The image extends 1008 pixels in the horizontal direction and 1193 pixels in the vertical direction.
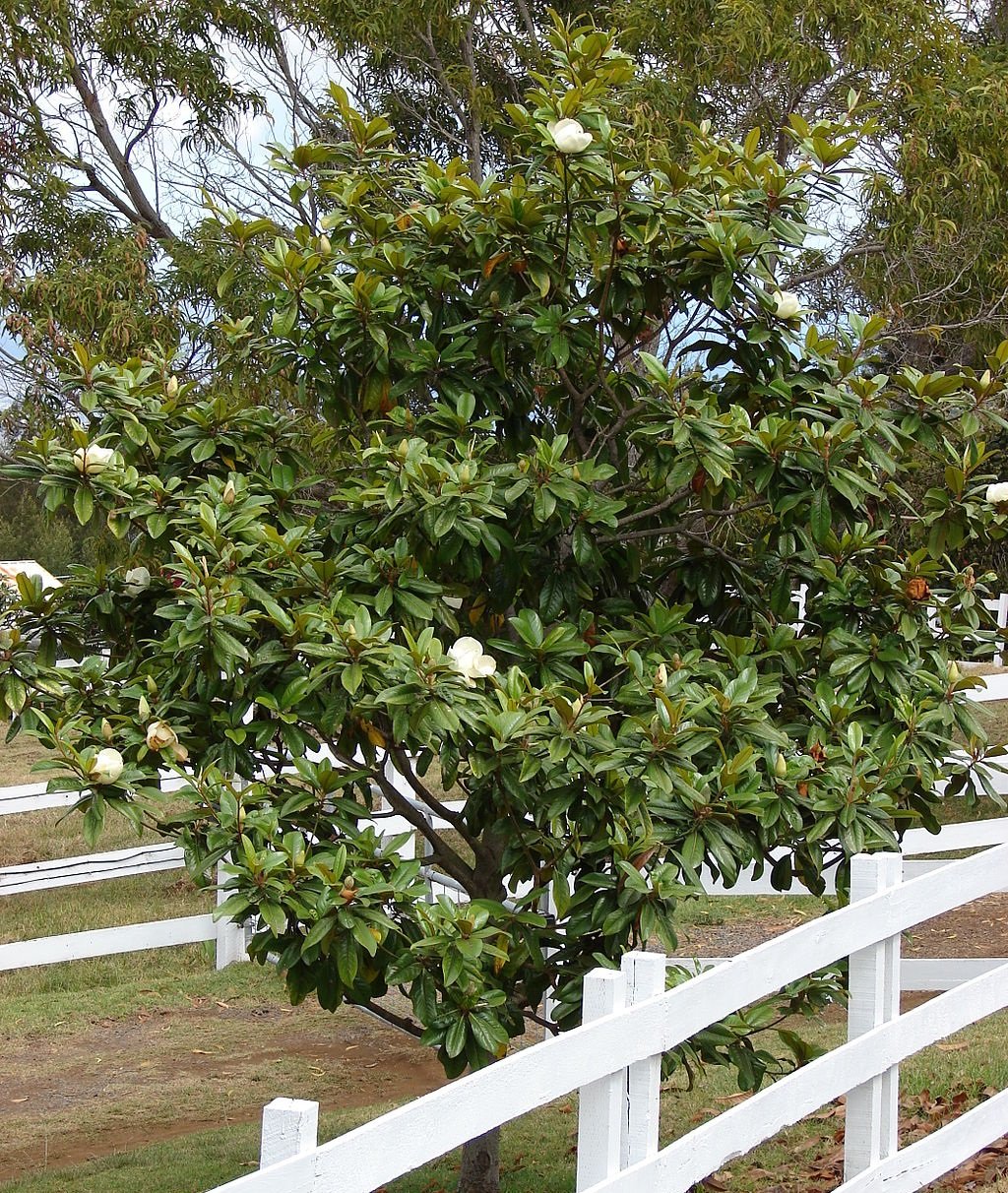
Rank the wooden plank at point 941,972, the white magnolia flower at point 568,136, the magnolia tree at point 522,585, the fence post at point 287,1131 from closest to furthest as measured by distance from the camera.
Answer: the fence post at point 287,1131, the magnolia tree at point 522,585, the white magnolia flower at point 568,136, the wooden plank at point 941,972

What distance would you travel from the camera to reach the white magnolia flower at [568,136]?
4.08 m

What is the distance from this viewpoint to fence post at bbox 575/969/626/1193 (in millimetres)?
3064

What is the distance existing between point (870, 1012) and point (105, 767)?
214cm

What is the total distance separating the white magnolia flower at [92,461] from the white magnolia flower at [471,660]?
1.24 metres

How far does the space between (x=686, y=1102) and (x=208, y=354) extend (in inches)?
283

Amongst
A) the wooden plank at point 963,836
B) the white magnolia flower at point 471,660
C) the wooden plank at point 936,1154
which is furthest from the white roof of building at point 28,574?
the wooden plank at point 963,836

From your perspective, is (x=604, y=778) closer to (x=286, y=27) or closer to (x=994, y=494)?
(x=994, y=494)

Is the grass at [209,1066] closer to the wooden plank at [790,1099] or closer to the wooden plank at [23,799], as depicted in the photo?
the wooden plank at [790,1099]

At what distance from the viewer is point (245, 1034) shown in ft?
29.5

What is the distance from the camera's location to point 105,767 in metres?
3.58

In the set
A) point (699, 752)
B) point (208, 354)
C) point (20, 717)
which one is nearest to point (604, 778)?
point (699, 752)

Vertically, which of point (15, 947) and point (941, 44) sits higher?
point (941, 44)

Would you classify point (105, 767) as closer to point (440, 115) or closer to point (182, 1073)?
point (182, 1073)

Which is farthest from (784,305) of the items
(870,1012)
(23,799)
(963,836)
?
(23,799)
